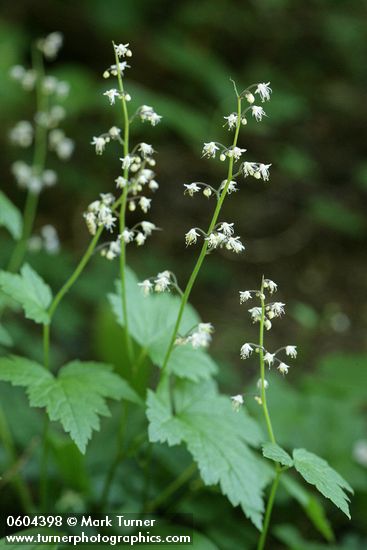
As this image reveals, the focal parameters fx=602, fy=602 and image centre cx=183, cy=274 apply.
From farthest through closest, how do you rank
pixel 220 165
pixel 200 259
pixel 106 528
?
pixel 220 165 < pixel 106 528 < pixel 200 259

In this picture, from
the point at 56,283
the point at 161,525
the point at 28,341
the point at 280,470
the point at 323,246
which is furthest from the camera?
the point at 323,246

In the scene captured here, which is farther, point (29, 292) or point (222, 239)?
point (29, 292)

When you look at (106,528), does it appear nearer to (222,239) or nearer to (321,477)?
(321,477)

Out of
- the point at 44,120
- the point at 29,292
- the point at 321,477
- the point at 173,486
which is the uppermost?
the point at 44,120

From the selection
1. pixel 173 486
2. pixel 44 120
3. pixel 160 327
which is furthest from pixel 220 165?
pixel 173 486

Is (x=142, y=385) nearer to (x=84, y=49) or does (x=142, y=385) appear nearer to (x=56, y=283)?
(x=56, y=283)

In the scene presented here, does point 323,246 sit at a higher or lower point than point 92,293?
higher

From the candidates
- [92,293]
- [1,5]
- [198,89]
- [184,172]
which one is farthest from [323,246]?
[1,5]

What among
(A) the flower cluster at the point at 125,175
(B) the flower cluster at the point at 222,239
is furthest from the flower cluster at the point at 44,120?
(B) the flower cluster at the point at 222,239

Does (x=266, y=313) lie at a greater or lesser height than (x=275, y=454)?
greater
